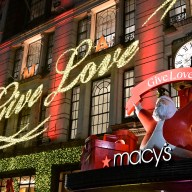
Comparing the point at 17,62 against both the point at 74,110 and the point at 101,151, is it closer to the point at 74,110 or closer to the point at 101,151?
the point at 74,110

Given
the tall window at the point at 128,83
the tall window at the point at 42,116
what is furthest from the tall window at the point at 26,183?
the tall window at the point at 128,83

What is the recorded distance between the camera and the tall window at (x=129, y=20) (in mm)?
19266

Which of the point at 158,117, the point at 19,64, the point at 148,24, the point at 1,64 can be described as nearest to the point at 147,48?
the point at 148,24

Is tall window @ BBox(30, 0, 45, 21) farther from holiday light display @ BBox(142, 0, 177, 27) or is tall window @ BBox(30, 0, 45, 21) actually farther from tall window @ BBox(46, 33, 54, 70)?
holiday light display @ BBox(142, 0, 177, 27)

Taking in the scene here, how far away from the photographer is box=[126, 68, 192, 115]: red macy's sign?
1229cm

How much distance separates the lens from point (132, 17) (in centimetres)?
1977

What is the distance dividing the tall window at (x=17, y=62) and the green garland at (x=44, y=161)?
643cm

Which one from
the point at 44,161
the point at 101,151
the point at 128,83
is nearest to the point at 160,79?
the point at 101,151

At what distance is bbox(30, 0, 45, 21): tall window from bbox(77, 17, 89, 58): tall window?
4847 millimetres

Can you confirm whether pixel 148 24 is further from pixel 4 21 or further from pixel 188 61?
pixel 4 21

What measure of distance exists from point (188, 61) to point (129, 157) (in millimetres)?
6079

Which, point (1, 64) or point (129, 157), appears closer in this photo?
point (129, 157)

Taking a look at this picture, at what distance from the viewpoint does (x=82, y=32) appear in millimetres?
22016

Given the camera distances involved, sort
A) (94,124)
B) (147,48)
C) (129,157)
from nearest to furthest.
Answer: (129,157) → (147,48) → (94,124)
